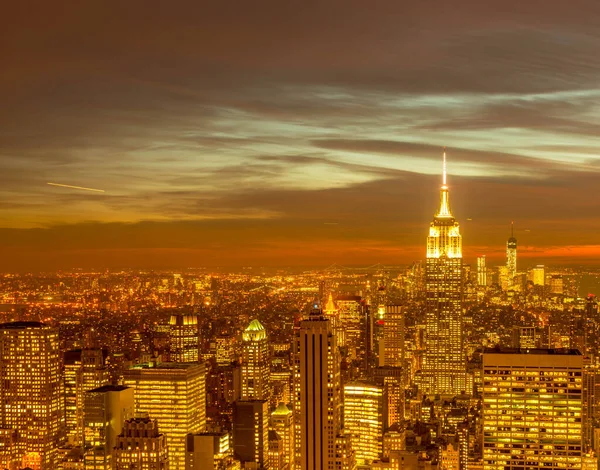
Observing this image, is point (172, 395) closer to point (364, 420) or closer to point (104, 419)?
point (104, 419)

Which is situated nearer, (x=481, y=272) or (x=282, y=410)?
(x=282, y=410)

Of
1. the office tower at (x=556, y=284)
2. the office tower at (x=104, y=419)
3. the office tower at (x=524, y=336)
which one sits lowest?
the office tower at (x=104, y=419)

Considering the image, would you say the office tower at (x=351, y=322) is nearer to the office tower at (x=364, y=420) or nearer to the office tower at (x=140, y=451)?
the office tower at (x=364, y=420)

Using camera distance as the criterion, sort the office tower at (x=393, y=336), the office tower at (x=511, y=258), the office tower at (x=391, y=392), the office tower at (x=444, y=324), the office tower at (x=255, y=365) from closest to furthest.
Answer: the office tower at (x=511, y=258) → the office tower at (x=255, y=365) → the office tower at (x=391, y=392) → the office tower at (x=444, y=324) → the office tower at (x=393, y=336)

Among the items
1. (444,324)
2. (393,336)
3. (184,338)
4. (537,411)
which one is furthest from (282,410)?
(444,324)

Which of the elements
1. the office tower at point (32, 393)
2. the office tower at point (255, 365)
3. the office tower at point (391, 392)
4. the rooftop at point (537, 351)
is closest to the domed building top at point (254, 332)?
the office tower at point (255, 365)

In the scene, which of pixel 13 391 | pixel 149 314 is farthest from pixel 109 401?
pixel 13 391
